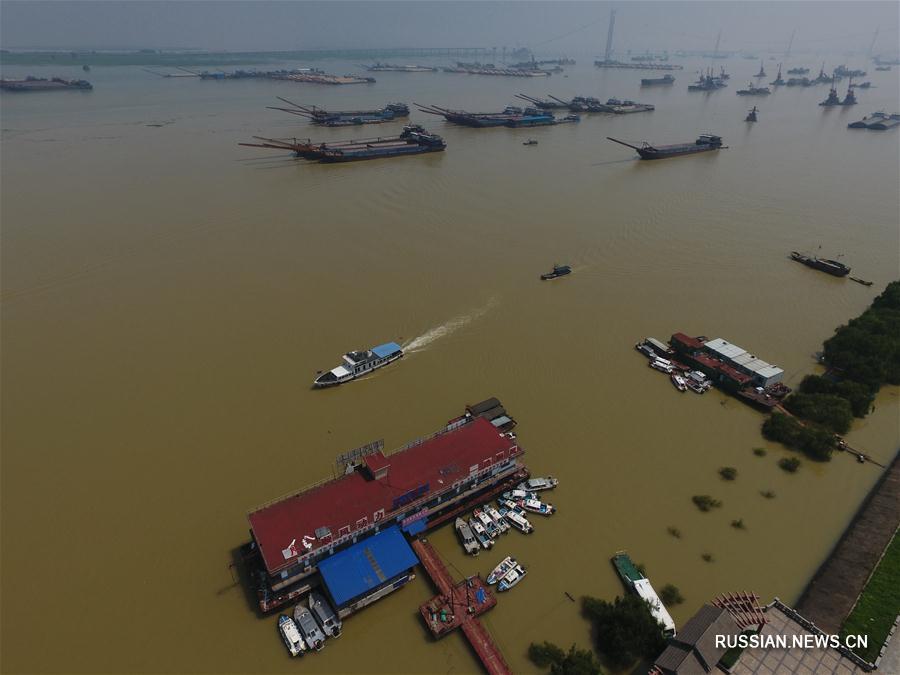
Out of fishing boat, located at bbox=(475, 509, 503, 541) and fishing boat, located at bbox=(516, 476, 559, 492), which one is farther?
fishing boat, located at bbox=(516, 476, 559, 492)

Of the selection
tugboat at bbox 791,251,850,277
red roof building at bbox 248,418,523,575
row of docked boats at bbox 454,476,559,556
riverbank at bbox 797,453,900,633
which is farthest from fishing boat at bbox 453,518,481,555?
tugboat at bbox 791,251,850,277

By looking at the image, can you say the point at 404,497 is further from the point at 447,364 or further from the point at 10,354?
the point at 10,354

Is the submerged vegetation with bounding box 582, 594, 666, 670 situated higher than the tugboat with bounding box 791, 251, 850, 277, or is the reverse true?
the tugboat with bounding box 791, 251, 850, 277

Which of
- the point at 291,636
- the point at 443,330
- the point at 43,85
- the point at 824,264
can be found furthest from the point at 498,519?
the point at 43,85

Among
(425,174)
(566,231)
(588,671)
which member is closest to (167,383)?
(588,671)

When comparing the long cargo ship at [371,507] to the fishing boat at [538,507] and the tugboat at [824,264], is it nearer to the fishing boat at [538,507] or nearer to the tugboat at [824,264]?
the fishing boat at [538,507]

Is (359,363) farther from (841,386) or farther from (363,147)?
(363,147)

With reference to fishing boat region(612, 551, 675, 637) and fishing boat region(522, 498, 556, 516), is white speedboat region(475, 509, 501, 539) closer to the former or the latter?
fishing boat region(522, 498, 556, 516)
